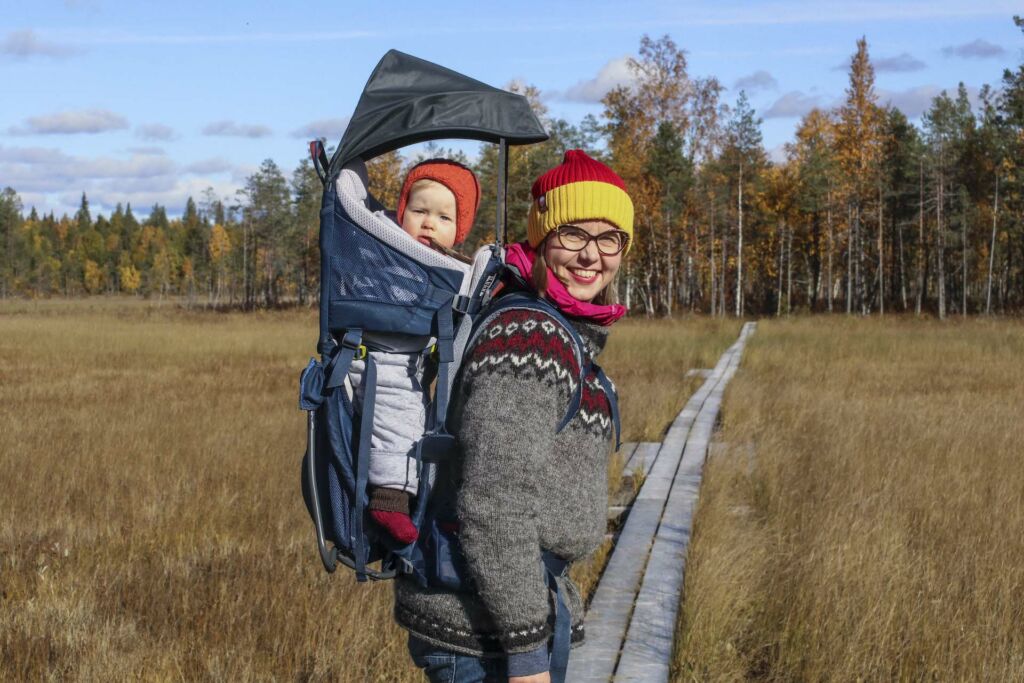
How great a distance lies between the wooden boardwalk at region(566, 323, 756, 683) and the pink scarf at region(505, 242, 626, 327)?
1.52m

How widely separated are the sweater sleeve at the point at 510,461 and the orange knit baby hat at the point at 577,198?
0.98 feet

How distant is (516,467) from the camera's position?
1.69 meters

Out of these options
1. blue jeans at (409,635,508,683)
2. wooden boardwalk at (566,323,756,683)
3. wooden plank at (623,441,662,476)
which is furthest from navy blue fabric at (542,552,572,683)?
wooden plank at (623,441,662,476)

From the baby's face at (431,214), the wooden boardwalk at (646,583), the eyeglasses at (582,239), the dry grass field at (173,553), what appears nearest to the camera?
the eyeglasses at (582,239)

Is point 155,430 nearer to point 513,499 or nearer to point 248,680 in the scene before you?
point 248,680

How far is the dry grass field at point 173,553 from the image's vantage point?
371 cm

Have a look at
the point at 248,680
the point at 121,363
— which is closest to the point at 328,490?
the point at 248,680

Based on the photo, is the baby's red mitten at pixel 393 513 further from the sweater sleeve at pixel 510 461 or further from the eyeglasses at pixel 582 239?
the eyeglasses at pixel 582 239

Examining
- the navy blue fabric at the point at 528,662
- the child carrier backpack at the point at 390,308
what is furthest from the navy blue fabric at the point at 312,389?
the navy blue fabric at the point at 528,662

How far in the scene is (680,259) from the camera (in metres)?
54.0

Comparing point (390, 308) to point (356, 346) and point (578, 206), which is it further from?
point (578, 206)

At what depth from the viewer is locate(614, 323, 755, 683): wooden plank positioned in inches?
125

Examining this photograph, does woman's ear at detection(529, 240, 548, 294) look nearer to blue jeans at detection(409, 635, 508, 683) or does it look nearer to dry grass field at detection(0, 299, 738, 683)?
blue jeans at detection(409, 635, 508, 683)

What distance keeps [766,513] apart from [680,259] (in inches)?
1928
